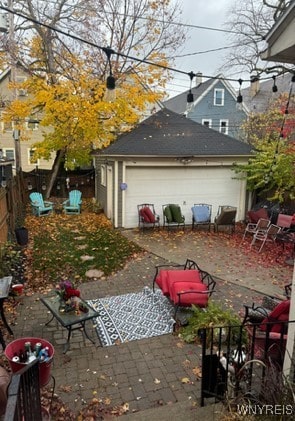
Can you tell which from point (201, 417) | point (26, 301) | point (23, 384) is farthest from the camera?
point (26, 301)

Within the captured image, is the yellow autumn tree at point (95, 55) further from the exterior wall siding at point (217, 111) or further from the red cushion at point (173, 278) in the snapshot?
the exterior wall siding at point (217, 111)

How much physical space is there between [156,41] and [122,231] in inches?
359

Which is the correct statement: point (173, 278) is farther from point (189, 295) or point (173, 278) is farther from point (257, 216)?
point (257, 216)

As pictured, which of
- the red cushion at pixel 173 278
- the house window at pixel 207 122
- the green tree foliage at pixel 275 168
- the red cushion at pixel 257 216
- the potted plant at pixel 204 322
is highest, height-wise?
the house window at pixel 207 122

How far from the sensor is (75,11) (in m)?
13.9

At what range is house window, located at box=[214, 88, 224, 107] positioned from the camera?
76.9 ft

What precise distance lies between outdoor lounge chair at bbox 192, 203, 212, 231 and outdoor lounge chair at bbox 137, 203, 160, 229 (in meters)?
1.33

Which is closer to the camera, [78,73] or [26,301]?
[26,301]

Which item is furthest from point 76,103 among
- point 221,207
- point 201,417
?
point 201,417

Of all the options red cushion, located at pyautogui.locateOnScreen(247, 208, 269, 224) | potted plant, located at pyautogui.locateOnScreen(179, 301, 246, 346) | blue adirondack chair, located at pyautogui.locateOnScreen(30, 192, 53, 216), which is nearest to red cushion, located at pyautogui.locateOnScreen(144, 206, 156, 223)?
red cushion, located at pyautogui.locateOnScreen(247, 208, 269, 224)

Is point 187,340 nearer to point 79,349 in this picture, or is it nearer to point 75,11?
point 79,349

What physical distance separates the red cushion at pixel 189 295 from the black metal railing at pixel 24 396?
302 cm

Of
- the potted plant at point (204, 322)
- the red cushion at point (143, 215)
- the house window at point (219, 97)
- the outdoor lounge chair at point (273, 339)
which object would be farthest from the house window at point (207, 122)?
the outdoor lounge chair at point (273, 339)

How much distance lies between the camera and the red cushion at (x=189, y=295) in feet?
16.9
